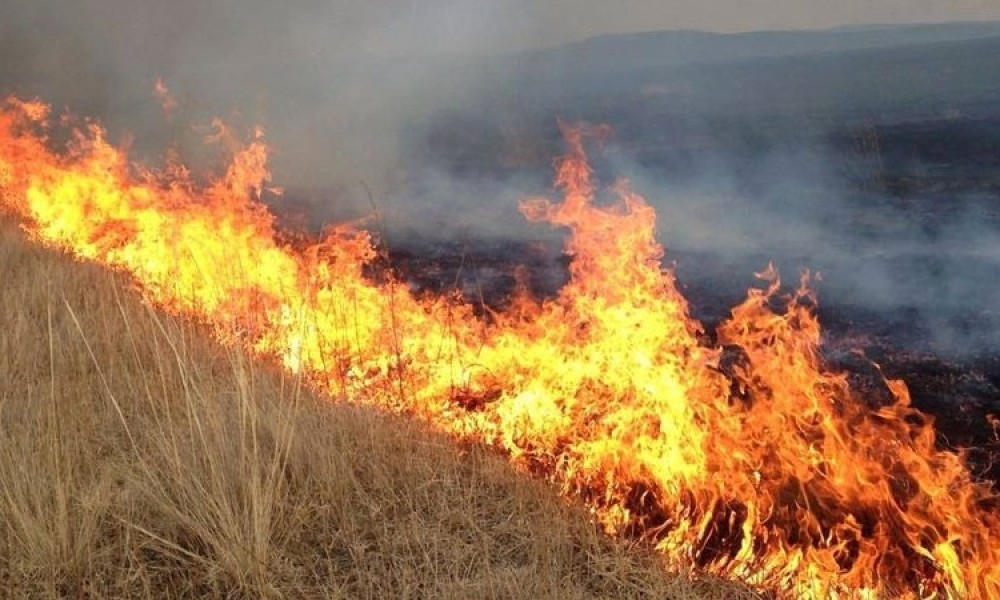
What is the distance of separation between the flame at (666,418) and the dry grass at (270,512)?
0.35 m

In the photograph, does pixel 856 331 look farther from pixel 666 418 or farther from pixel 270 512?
pixel 270 512

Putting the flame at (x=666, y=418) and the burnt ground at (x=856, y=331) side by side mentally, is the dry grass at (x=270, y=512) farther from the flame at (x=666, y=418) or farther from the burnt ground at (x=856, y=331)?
the burnt ground at (x=856, y=331)

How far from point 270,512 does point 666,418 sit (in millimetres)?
2095

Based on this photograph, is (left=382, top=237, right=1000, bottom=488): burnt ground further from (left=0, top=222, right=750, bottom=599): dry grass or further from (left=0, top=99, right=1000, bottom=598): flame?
(left=0, top=222, right=750, bottom=599): dry grass

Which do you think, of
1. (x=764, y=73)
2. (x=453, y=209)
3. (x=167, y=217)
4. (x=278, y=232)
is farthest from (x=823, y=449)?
(x=764, y=73)

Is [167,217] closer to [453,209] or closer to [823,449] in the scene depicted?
[453,209]

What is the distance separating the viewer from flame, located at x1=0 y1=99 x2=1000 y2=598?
10.8ft

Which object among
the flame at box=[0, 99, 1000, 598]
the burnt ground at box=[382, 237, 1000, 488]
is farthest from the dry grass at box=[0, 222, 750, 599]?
the burnt ground at box=[382, 237, 1000, 488]

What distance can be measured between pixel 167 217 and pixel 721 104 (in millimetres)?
40197

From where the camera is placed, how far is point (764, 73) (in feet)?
233

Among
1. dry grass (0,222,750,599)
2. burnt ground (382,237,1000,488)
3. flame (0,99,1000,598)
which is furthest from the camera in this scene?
burnt ground (382,237,1000,488)

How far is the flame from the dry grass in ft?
1.14

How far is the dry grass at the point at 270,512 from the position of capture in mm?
2525

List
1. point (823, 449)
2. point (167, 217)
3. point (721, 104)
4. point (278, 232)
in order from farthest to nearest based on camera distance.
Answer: point (721, 104) < point (278, 232) < point (167, 217) < point (823, 449)
